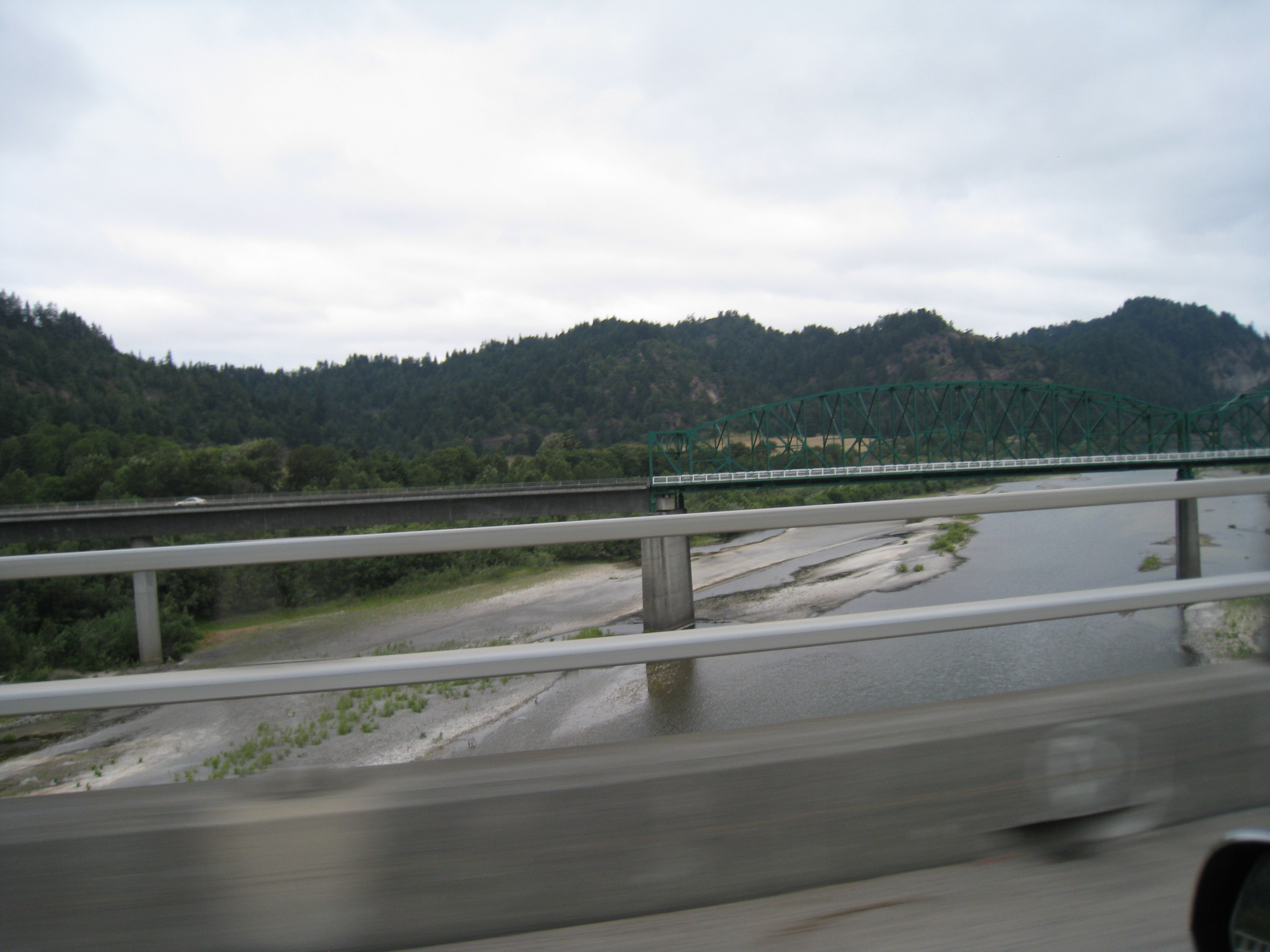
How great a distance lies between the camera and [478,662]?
7.12 feet

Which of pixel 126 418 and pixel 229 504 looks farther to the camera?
pixel 126 418

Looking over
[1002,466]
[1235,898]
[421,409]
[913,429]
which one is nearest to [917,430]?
[913,429]

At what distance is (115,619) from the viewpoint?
2521mm

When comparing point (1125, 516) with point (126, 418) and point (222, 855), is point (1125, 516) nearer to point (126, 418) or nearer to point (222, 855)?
point (222, 855)

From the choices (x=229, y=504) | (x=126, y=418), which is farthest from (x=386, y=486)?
(x=126, y=418)

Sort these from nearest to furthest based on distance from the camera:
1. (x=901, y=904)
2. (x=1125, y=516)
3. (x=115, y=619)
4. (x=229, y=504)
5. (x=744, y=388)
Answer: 1. (x=901, y=904)
2. (x=115, y=619)
3. (x=1125, y=516)
4. (x=229, y=504)
5. (x=744, y=388)

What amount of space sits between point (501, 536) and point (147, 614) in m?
1.14

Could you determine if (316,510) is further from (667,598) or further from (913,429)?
(913,429)

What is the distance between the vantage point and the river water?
243cm

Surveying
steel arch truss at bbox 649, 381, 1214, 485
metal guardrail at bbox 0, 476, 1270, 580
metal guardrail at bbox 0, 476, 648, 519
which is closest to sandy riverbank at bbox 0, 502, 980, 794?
metal guardrail at bbox 0, 476, 1270, 580

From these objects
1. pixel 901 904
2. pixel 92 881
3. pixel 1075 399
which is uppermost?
pixel 1075 399

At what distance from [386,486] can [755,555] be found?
27722 mm

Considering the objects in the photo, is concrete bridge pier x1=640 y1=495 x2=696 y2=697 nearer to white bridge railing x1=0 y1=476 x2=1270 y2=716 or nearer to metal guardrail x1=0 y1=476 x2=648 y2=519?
white bridge railing x1=0 y1=476 x2=1270 y2=716

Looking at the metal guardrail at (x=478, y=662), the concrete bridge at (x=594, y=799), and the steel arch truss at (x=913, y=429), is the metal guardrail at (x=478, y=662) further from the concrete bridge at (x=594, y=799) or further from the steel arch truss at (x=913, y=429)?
the steel arch truss at (x=913, y=429)
